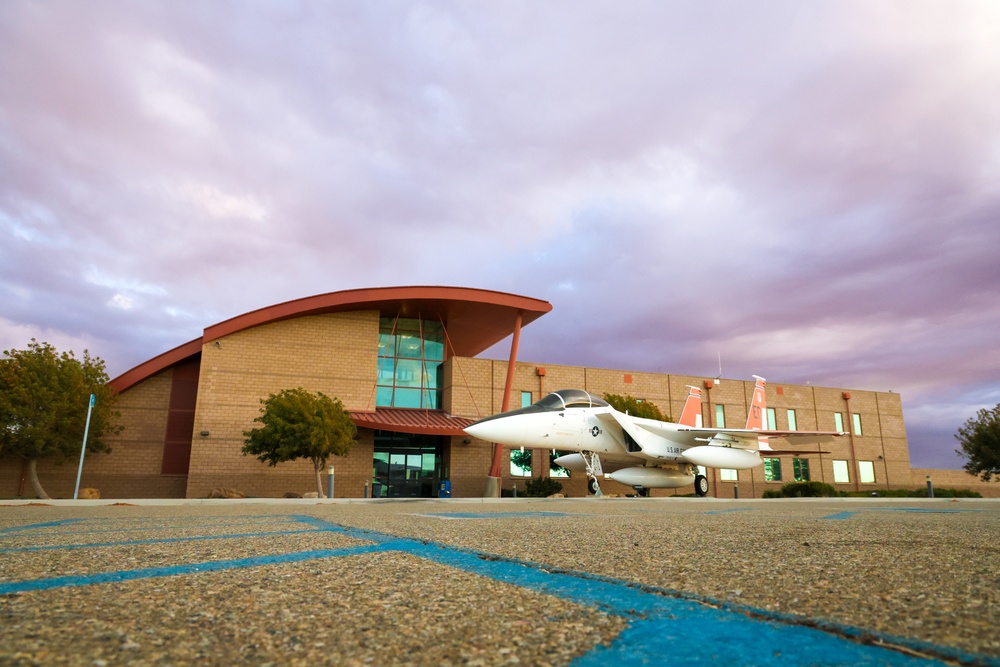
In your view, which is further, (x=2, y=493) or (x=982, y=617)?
(x=2, y=493)

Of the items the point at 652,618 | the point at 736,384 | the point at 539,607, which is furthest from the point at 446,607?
the point at 736,384

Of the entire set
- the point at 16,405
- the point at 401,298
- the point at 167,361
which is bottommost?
the point at 16,405

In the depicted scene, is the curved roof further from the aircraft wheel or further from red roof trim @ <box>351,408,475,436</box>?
the aircraft wheel

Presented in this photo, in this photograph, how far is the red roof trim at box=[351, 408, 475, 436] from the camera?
2705 centimetres

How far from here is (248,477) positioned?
27.5 m

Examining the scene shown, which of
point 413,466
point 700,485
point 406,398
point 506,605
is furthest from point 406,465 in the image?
point 506,605

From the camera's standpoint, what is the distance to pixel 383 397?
31.2m

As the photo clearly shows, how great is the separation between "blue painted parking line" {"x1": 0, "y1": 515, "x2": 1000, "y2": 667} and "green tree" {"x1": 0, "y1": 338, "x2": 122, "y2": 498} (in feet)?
90.5

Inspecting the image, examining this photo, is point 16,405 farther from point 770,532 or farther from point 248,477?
point 770,532

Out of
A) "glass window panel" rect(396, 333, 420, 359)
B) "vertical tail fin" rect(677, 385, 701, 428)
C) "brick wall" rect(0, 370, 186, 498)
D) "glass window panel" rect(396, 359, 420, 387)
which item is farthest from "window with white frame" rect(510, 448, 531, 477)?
"brick wall" rect(0, 370, 186, 498)

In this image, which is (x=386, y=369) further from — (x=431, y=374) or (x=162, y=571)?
(x=162, y=571)

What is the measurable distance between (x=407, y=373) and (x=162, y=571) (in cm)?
2983

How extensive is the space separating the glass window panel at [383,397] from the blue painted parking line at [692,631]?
29.0m

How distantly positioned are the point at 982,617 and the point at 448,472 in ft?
97.8
